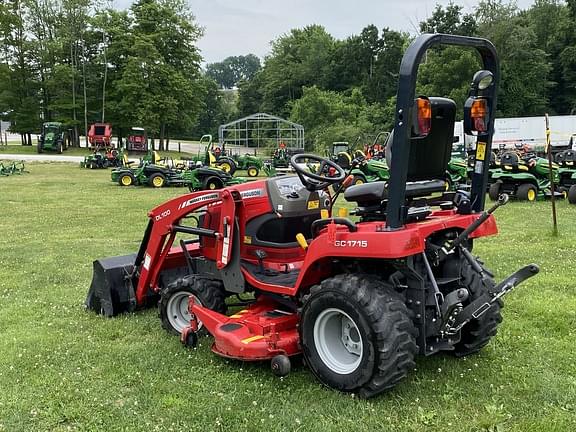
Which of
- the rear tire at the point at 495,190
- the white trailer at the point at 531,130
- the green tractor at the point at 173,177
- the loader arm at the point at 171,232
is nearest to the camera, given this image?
the loader arm at the point at 171,232

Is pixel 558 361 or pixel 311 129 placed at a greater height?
pixel 311 129

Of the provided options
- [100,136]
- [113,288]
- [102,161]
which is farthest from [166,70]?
[113,288]

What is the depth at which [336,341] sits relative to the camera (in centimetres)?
415

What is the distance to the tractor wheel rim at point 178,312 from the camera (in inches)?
207

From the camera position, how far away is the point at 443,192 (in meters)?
4.32

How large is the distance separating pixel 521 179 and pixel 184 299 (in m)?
12.5

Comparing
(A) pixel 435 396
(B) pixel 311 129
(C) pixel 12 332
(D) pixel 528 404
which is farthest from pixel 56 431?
(B) pixel 311 129

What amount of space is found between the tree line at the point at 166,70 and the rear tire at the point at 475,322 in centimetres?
3673

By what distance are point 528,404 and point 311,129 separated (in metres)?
52.2

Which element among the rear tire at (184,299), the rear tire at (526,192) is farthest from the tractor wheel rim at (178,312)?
the rear tire at (526,192)

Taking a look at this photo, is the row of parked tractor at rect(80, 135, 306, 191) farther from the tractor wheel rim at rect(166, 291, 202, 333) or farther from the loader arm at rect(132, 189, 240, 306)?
the tractor wheel rim at rect(166, 291, 202, 333)

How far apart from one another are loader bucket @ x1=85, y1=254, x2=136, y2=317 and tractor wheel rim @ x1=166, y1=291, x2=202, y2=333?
2.44 ft

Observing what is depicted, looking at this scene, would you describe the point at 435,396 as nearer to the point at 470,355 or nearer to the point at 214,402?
the point at 470,355

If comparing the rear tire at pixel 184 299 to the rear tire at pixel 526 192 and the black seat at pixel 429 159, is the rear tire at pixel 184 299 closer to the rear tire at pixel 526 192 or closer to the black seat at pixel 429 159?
the black seat at pixel 429 159
